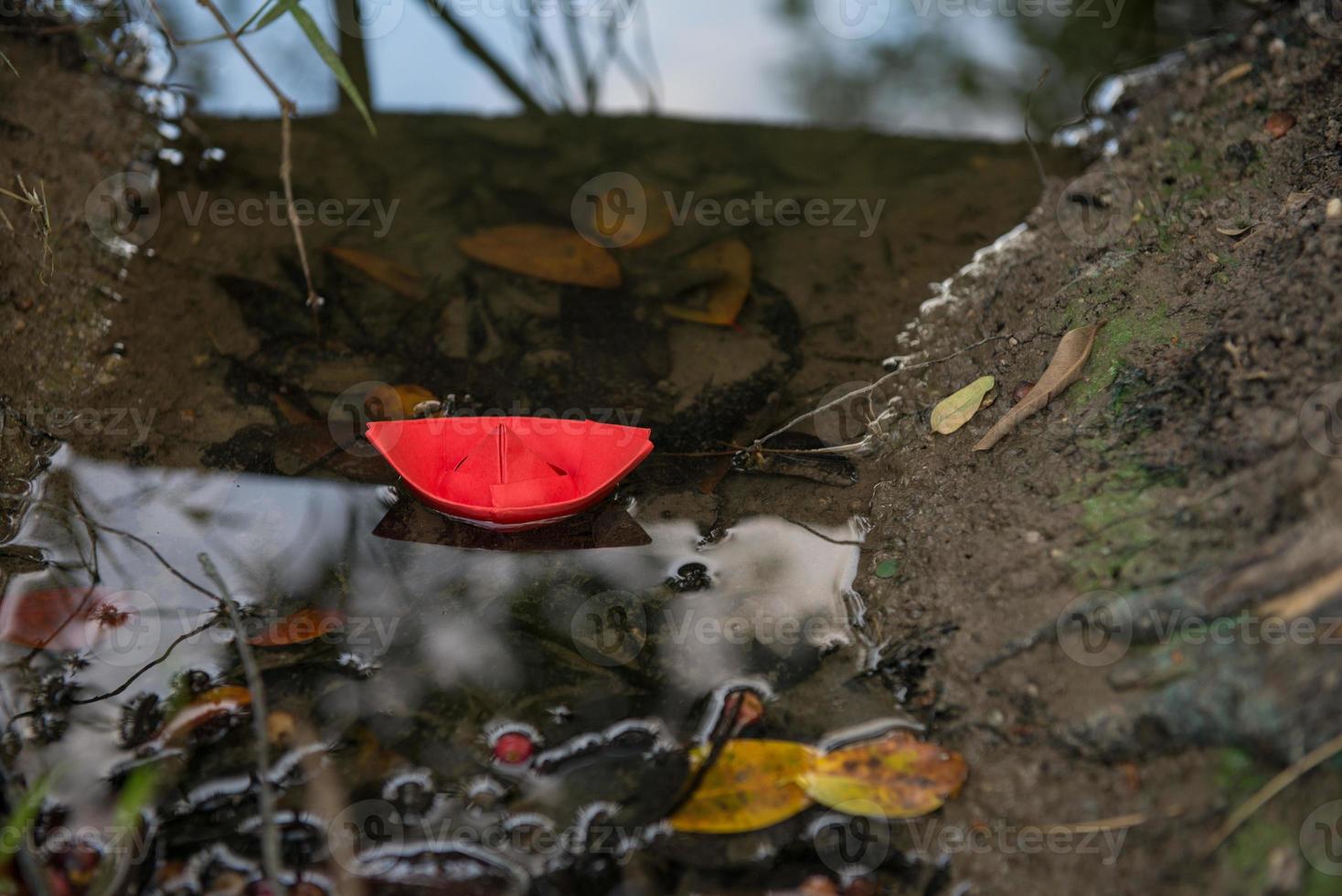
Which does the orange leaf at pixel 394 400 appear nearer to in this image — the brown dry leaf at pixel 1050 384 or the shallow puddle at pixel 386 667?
the shallow puddle at pixel 386 667

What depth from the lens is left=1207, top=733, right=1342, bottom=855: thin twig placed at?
1.41 metres

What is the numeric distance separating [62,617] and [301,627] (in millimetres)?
479

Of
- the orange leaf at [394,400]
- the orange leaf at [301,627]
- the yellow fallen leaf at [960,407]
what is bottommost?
the orange leaf at [301,627]

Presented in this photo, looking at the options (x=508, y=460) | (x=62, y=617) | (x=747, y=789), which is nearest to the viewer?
(x=747, y=789)

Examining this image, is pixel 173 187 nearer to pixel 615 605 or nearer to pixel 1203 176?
pixel 615 605

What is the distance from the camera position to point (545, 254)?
116 inches

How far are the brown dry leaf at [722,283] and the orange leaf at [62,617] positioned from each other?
1577 mm

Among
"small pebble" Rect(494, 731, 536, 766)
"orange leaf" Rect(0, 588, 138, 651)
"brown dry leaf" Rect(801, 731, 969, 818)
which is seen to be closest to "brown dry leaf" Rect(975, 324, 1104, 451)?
"brown dry leaf" Rect(801, 731, 969, 818)

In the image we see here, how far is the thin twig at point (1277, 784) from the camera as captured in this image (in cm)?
141

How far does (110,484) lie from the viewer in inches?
90.0

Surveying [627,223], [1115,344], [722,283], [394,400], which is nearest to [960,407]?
[1115,344]

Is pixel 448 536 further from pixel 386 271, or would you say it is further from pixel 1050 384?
pixel 1050 384

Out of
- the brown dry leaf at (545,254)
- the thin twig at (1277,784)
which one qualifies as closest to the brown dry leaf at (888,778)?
the thin twig at (1277,784)

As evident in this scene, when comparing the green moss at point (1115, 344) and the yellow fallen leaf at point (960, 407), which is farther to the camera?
the yellow fallen leaf at point (960, 407)
